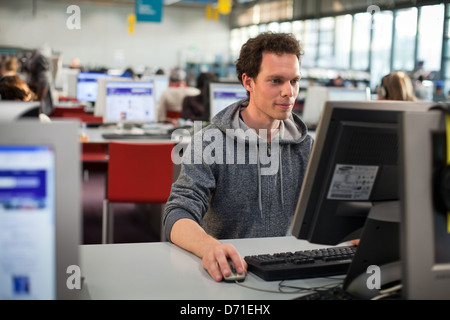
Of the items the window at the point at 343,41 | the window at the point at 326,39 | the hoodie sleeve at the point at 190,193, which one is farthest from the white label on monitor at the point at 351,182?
the window at the point at 326,39

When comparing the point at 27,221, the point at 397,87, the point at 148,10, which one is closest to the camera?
the point at 27,221

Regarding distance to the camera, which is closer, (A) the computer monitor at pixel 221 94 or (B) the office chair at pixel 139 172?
(B) the office chair at pixel 139 172

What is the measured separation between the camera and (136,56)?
2027 centimetres

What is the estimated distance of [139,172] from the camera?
127 inches

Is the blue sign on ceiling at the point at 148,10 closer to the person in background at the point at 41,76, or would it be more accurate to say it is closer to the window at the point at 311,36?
the window at the point at 311,36

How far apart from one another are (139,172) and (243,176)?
62.4 inches

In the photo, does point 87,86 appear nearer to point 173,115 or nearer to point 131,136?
point 173,115

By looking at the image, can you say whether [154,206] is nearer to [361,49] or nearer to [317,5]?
[361,49]

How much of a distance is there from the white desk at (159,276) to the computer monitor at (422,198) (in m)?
0.34

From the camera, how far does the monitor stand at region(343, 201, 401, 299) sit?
118 centimetres

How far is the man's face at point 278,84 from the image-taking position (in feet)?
5.65

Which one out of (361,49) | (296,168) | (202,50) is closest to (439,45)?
(361,49)
